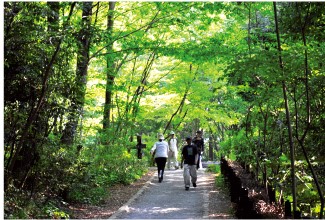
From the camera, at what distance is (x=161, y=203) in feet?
33.3

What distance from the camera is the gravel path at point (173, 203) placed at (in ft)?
28.4

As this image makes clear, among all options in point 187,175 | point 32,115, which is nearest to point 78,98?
point 32,115

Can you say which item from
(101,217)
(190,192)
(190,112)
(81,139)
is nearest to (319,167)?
(190,192)

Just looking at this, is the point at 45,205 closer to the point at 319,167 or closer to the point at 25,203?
the point at 25,203

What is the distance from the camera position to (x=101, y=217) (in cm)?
858

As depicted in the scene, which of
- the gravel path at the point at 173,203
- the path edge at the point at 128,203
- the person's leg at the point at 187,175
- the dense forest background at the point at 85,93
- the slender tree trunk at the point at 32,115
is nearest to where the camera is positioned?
the dense forest background at the point at 85,93

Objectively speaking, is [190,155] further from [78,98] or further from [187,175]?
[78,98]

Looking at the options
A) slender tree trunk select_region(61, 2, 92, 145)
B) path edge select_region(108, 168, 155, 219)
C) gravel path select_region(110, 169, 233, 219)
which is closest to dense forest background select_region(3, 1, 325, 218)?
slender tree trunk select_region(61, 2, 92, 145)

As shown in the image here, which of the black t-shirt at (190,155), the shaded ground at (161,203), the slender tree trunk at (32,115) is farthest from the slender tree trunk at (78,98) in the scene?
the black t-shirt at (190,155)

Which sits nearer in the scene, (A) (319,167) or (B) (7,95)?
(B) (7,95)

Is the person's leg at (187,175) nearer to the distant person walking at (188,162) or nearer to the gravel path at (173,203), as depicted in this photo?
the distant person walking at (188,162)

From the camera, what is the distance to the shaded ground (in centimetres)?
873

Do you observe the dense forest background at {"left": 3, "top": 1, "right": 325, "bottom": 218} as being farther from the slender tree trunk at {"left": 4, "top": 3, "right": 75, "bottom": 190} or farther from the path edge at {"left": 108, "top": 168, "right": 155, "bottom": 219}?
the path edge at {"left": 108, "top": 168, "right": 155, "bottom": 219}

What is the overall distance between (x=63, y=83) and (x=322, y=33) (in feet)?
16.5
